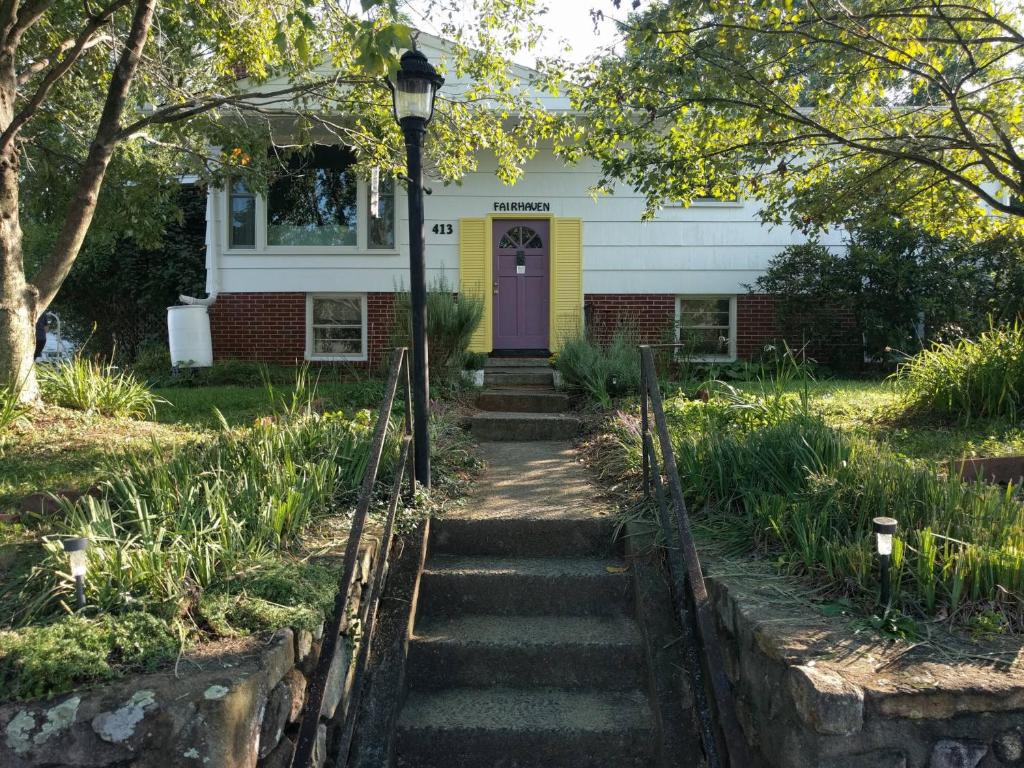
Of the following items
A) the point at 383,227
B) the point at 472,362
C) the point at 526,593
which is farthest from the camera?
the point at 383,227

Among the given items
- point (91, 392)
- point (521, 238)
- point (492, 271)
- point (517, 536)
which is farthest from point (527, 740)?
point (521, 238)

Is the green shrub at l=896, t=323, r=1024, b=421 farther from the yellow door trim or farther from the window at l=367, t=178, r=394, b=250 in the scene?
the window at l=367, t=178, r=394, b=250

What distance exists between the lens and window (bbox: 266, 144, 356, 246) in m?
12.3

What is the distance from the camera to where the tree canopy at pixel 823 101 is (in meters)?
6.22

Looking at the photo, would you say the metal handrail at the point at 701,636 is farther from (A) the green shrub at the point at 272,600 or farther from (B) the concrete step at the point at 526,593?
(A) the green shrub at the point at 272,600

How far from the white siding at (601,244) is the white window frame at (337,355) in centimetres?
25

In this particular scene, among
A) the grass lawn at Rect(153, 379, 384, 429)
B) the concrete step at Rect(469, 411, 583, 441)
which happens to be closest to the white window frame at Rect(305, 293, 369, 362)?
the grass lawn at Rect(153, 379, 384, 429)

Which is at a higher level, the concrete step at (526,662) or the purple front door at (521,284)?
the purple front door at (521,284)

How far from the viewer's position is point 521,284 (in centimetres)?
1209

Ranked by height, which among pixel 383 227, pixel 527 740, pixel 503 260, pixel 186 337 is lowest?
pixel 527 740

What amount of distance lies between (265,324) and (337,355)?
1.21 m

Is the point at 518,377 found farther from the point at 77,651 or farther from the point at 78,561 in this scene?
the point at 77,651

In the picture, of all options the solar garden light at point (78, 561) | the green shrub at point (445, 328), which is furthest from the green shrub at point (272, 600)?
the green shrub at point (445, 328)

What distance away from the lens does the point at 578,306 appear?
39.1ft
